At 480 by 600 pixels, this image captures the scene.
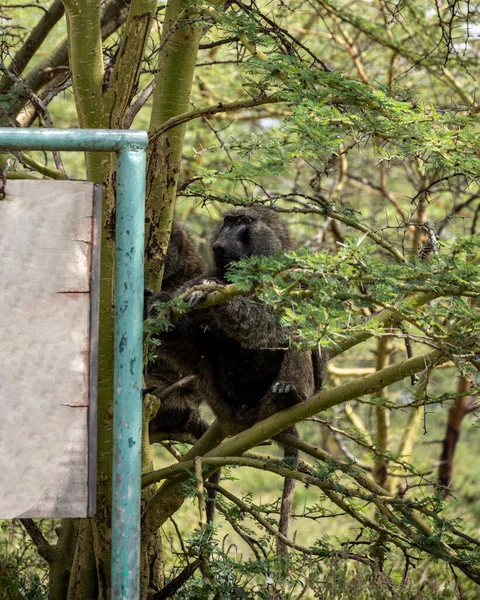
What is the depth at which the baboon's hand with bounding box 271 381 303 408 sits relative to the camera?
427 cm

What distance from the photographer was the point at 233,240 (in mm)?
5047

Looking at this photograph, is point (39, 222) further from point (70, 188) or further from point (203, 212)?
point (203, 212)

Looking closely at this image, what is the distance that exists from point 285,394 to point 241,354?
1.96 feet

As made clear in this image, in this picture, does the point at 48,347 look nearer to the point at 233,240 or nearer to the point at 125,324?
the point at 125,324

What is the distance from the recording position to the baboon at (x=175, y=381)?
17.3 ft

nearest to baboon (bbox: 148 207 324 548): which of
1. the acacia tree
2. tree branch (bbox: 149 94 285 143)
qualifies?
the acacia tree

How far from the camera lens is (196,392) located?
5.31 m

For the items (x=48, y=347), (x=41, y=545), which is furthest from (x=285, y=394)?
(x=48, y=347)

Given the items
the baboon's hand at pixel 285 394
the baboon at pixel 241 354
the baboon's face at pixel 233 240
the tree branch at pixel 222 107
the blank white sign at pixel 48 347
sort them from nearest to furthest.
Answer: the blank white sign at pixel 48 347 < the tree branch at pixel 222 107 < the baboon's hand at pixel 285 394 < the baboon at pixel 241 354 < the baboon's face at pixel 233 240

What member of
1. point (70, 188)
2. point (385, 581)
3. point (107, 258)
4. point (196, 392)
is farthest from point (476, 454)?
point (70, 188)

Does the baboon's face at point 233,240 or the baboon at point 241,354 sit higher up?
the baboon's face at point 233,240

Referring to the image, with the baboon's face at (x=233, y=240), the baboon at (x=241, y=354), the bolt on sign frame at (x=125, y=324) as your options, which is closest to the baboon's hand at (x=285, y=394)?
the baboon at (x=241, y=354)

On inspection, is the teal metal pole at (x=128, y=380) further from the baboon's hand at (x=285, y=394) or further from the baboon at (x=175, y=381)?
the baboon at (x=175, y=381)

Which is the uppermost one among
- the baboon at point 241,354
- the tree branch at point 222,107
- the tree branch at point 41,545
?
the tree branch at point 222,107
